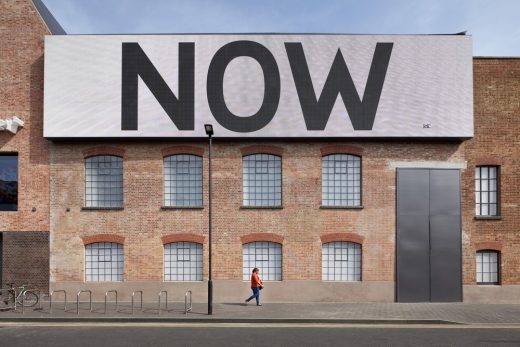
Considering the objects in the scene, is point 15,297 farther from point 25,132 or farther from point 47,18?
point 47,18

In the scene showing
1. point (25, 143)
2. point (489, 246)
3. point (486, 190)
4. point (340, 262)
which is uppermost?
point (25, 143)

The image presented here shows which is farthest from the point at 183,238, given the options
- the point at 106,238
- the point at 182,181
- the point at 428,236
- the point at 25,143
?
the point at 428,236

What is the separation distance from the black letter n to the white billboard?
0.14ft

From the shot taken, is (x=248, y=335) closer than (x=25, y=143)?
Yes

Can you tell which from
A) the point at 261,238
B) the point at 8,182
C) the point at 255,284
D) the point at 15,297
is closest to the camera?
the point at 15,297

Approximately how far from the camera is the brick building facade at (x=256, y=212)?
60.2 feet

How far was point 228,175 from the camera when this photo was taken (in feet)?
61.0

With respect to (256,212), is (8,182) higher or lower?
higher

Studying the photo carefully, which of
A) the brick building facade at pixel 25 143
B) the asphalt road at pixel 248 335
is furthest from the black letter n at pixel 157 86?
the asphalt road at pixel 248 335

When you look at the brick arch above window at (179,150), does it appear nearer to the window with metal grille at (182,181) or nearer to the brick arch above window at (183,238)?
the window with metal grille at (182,181)

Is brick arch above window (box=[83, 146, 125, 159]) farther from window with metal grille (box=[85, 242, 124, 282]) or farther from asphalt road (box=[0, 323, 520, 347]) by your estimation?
asphalt road (box=[0, 323, 520, 347])

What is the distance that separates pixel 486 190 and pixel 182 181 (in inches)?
534

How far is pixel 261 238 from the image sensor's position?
60.1ft

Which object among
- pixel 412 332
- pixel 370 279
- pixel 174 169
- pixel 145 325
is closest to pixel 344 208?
pixel 370 279
